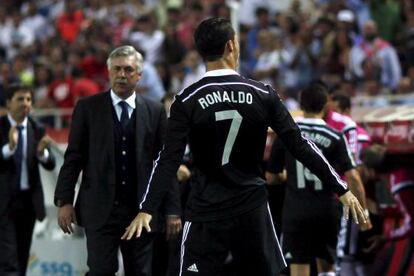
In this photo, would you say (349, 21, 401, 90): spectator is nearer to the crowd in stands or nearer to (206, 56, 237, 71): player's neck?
the crowd in stands

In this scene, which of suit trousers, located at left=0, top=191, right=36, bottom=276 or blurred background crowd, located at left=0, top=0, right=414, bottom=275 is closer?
suit trousers, located at left=0, top=191, right=36, bottom=276

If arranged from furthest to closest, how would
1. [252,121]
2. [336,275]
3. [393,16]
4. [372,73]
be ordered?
[393,16]
[372,73]
[336,275]
[252,121]

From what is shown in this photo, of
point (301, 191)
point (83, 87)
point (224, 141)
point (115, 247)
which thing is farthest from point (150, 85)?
Result: point (224, 141)

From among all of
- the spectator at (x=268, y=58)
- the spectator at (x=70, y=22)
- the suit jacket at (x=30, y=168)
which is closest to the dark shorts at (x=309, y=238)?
the suit jacket at (x=30, y=168)

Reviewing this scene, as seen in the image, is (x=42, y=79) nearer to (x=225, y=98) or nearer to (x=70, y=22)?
(x=70, y=22)

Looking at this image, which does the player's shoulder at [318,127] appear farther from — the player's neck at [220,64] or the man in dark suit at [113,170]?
the player's neck at [220,64]

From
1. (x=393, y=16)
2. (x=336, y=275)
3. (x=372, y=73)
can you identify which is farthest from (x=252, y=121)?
(x=393, y=16)

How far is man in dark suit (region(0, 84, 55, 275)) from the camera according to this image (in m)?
10.5

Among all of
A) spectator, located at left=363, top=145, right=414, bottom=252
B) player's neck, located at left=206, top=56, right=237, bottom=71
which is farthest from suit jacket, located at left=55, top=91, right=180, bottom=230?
spectator, located at left=363, top=145, right=414, bottom=252

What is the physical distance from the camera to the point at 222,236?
711 centimetres

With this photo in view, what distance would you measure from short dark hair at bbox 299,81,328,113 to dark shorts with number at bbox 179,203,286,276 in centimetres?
272

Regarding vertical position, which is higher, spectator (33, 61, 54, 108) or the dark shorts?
spectator (33, 61, 54, 108)

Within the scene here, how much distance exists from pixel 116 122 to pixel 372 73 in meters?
7.80

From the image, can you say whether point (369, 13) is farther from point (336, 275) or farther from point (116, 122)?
point (116, 122)
